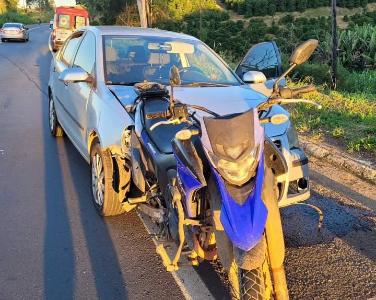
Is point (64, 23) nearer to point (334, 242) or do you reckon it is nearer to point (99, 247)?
point (99, 247)

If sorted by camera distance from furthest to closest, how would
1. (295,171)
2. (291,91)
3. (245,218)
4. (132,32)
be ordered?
(132,32) → (295,171) → (291,91) → (245,218)

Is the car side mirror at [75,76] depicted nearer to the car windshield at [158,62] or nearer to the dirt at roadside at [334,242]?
the car windshield at [158,62]

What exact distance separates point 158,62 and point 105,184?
1.56 m

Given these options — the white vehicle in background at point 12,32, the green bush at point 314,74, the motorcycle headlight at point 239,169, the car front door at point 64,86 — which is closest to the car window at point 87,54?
the car front door at point 64,86

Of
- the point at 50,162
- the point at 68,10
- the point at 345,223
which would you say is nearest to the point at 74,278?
the point at 345,223

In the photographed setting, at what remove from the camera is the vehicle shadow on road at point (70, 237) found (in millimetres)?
3559

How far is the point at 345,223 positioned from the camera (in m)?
4.55

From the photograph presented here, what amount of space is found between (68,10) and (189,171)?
25762 millimetres

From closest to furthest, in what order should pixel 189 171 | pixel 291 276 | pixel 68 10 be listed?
1. pixel 189 171
2. pixel 291 276
3. pixel 68 10

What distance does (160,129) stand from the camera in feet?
12.5

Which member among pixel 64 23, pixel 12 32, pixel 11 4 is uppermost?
pixel 11 4

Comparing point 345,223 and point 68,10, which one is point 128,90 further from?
point 68,10

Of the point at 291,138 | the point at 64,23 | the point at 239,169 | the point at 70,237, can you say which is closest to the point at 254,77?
the point at 291,138

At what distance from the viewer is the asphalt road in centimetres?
351
